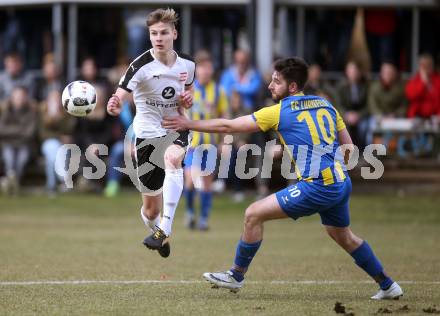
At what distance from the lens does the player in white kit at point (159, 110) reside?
9422 millimetres

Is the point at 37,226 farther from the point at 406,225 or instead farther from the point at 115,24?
the point at 115,24

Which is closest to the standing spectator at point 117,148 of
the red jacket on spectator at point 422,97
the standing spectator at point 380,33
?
the red jacket on spectator at point 422,97

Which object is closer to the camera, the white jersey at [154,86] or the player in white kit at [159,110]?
the player in white kit at [159,110]

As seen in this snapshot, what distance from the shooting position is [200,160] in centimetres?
1555

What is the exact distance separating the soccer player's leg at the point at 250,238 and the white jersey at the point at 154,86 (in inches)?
76.6

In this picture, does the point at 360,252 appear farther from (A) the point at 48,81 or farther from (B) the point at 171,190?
(A) the point at 48,81

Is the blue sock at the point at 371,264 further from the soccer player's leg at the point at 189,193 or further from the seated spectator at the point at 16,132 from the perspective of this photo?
the seated spectator at the point at 16,132

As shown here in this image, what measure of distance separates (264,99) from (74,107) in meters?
10.2

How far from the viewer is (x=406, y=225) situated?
15.9m

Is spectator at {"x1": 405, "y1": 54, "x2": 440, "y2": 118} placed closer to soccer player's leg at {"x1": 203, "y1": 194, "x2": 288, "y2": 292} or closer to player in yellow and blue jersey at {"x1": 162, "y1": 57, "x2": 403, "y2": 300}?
player in yellow and blue jersey at {"x1": 162, "y1": 57, "x2": 403, "y2": 300}

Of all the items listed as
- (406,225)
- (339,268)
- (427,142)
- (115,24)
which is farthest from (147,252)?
(115,24)

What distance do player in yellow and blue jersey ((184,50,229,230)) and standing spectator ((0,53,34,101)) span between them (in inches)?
218

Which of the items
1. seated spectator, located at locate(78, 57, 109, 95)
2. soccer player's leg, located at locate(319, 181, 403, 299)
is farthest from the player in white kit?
seated spectator, located at locate(78, 57, 109, 95)

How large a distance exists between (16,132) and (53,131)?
68 cm
